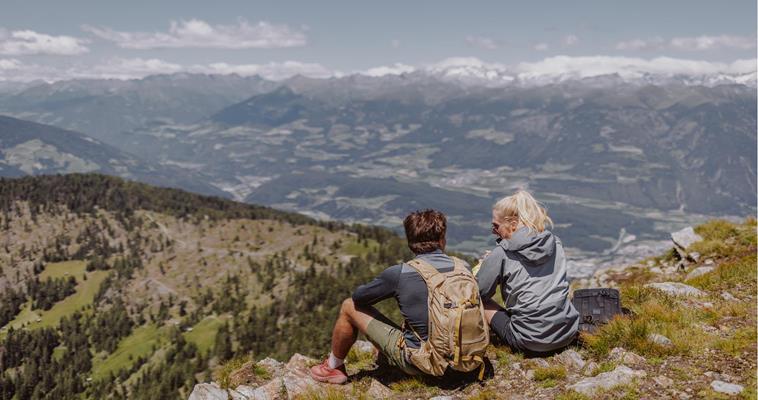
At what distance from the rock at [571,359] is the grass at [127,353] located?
19622cm

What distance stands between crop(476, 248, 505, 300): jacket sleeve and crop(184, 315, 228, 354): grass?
568 ft

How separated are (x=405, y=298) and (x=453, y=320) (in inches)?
44.2

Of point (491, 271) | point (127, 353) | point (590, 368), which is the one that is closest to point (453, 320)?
point (491, 271)

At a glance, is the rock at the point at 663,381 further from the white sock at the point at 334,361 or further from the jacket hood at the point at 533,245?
the white sock at the point at 334,361

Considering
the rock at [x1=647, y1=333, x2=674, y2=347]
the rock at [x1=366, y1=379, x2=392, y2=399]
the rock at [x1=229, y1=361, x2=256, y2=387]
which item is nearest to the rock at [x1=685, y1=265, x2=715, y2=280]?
the rock at [x1=647, y1=333, x2=674, y2=347]

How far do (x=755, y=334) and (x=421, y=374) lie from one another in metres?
7.93

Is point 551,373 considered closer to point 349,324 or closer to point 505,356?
point 505,356

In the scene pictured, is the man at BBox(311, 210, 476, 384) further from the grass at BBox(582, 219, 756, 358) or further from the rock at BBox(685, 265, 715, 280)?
the rock at BBox(685, 265, 715, 280)

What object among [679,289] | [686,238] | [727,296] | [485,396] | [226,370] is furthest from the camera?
[686,238]

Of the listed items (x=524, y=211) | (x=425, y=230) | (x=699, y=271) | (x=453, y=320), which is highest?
(x=524, y=211)

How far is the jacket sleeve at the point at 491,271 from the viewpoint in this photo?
11.3 metres

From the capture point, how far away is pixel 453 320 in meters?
10.0

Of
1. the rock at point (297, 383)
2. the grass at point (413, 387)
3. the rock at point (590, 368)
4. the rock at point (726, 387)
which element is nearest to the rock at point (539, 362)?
the rock at point (590, 368)

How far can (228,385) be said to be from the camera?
12383 millimetres
